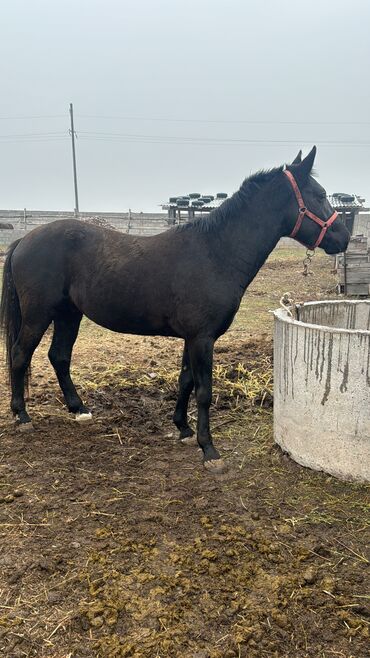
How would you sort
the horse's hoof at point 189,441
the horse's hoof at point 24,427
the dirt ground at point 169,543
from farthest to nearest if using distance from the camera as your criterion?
the horse's hoof at point 24,427, the horse's hoof at point 189,441, the dirt ground at point 169,543

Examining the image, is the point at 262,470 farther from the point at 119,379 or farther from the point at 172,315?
the point at 119,379

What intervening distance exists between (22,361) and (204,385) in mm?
1814

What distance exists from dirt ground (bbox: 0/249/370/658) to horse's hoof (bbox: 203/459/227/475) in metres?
0.07

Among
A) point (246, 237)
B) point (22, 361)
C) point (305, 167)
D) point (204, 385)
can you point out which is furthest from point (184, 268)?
point (22, 361)

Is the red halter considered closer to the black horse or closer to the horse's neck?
the black horse

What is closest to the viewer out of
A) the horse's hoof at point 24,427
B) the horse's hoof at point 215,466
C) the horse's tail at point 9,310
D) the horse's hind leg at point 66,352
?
the horse's hoof at point 215,466

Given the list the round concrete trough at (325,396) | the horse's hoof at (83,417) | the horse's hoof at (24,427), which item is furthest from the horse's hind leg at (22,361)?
the round concrete trough at (325,396)

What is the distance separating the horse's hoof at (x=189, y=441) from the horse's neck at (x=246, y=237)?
1.44 meters

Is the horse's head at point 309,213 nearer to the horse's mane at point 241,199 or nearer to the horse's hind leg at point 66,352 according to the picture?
the horse's mane at point 241,199

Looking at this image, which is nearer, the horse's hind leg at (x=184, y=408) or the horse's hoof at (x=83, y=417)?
the horse's hind leg at (x=184, y=408)

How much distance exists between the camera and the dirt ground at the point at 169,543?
2.18 metres

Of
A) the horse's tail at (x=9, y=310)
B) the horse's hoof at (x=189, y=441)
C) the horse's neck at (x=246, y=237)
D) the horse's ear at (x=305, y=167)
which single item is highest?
the horse's ear at (x=305, y=167)

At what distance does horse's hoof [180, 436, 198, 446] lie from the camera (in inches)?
170

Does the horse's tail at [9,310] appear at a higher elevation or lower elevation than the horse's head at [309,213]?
lower
